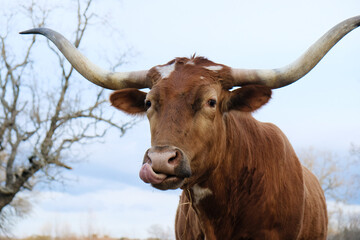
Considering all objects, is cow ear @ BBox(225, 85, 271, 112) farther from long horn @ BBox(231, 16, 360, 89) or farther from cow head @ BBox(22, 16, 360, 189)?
long horn @ BBox(231, 16, 360, 89)

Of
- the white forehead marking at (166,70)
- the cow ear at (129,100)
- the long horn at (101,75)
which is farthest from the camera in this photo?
the long horn at (101,75)

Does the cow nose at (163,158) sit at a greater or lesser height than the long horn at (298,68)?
lesser

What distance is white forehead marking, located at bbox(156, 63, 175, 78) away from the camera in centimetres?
432

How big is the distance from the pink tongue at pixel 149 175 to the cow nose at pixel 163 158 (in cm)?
4

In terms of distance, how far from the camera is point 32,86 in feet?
84.8

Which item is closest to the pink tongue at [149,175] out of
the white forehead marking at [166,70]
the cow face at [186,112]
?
the cow face at [186,112]

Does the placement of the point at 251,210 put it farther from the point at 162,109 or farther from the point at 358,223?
the point at 358,223

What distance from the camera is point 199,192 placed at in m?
4.50

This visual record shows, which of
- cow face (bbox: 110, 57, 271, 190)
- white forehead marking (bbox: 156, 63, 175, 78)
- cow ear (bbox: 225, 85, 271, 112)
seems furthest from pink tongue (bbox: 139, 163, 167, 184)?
cow ear (bbox: 225, 85, 271, 112)

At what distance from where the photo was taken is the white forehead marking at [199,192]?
4461mm

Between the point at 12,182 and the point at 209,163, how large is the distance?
76.3 feet

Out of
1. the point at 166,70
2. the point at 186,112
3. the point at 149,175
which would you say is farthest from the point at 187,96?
the point at 149,175

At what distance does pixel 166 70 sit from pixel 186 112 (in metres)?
0.66

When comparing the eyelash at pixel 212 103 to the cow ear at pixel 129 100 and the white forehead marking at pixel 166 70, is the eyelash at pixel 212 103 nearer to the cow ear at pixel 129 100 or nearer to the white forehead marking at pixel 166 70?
the white forehead marking at pixel 166 70
